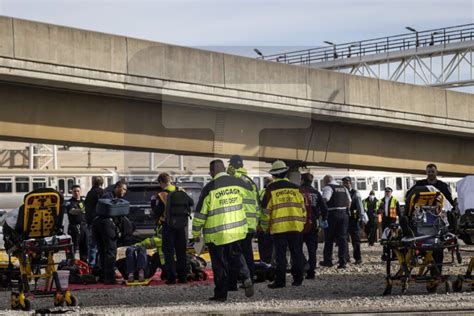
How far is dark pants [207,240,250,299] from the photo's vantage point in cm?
1448

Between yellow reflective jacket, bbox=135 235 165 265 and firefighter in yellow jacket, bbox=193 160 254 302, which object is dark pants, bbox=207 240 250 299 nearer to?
firefighter in yellow jacket, bbox=193 160 254 302

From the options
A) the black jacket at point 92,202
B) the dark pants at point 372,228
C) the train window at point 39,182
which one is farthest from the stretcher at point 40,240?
the train window at point 39,182

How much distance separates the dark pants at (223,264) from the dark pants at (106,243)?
3621 millimetres

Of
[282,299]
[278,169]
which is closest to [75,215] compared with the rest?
[278,169]

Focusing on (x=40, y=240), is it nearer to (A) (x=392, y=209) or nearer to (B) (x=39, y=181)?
(A) (x=392, y=209)

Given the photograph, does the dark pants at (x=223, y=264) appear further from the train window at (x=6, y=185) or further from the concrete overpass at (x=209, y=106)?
the train window at (x=6, y=185)

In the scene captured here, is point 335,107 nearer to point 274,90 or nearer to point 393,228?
point 274,90

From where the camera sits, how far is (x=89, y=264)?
2045 centimetres

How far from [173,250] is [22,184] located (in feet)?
127

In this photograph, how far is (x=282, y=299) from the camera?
1477 centimetres

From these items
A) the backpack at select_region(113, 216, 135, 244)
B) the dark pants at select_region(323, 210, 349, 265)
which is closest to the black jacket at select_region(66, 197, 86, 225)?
the backpack at select_region(113, 216, 135, 244)

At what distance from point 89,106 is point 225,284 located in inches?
515

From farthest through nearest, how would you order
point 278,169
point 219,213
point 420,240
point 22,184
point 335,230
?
point 22,184, point 335,230, point 278,169, point 420,240, point 219,213

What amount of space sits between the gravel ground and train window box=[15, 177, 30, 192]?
3815 cm
